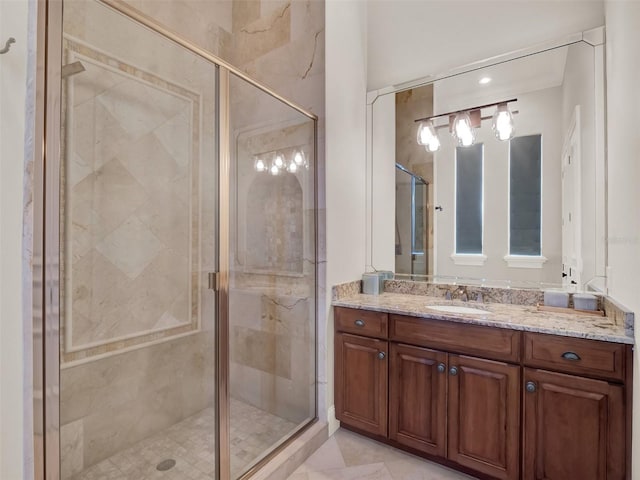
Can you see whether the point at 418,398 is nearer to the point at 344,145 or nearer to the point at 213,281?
the point at 213,281

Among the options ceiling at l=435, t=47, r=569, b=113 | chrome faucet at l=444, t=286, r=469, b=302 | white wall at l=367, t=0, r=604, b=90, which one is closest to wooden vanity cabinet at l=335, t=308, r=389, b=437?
chrome faucet at l=444, t=286, r=469, b=302

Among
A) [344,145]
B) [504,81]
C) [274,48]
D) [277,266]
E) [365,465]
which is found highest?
[274,48]

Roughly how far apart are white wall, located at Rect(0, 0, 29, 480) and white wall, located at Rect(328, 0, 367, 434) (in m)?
1.51

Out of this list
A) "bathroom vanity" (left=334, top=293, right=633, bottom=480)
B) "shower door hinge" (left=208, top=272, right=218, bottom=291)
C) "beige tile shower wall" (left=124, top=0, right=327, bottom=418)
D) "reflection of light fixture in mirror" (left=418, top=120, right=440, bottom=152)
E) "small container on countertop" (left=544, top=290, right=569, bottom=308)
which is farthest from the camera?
"reflection of light fixture in mirror" (left=418, top=120, right=440, bottom=152)

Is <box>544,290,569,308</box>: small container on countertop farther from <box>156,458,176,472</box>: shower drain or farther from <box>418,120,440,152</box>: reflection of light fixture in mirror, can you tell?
<box>156,458,176,472</box>: shower drain

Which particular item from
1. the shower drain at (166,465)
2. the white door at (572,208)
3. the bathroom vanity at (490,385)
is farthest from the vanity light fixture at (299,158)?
the shower drain at (166,465)

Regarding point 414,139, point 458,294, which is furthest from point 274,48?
point 458,294

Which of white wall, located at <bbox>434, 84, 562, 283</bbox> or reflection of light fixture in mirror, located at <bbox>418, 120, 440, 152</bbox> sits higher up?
reflection of light fixture in mirror, located at <bbox>418, 120, 440, 152</bbox>

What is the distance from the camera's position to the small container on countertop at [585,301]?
179cm

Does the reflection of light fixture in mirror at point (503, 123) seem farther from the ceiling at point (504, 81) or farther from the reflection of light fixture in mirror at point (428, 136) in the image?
the reflection of light fixture in mirror at point (428, 136)

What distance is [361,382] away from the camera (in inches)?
82.0

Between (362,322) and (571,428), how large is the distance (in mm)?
1087

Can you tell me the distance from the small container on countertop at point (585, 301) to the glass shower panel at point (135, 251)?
6.55 ft

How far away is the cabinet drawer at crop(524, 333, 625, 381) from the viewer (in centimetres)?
140
